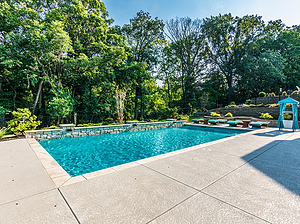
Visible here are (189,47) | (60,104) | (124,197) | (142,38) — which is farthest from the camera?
(189,47)

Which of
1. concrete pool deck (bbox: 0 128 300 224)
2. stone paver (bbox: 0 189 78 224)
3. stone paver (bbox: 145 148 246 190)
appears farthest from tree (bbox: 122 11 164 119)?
stone paver (bbox: 0 189 78 224)

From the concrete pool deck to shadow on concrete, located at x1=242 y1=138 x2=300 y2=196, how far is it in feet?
0.05

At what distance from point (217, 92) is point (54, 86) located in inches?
973

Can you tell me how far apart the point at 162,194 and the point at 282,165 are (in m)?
3.13

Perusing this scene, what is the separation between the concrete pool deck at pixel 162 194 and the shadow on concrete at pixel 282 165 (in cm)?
2

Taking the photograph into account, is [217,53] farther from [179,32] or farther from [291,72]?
[291,72]

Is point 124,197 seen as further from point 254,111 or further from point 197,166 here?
point 254,111

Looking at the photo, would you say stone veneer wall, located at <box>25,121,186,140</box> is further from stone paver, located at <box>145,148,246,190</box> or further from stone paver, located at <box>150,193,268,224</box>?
stone paver, located at <box>150,193,268,224</box>

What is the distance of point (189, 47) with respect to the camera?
23.5 metres

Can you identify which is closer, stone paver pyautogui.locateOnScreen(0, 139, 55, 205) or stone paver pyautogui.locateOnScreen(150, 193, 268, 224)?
stone paver pyautogui.locateOnScreen(150, 193, 268, 224)

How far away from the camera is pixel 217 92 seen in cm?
2605

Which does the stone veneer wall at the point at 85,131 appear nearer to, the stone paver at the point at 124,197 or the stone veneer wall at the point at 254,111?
the stone paver at the point at 124,197

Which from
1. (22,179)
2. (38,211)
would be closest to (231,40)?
(22,179)

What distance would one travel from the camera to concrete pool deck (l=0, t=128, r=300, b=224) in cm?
173
